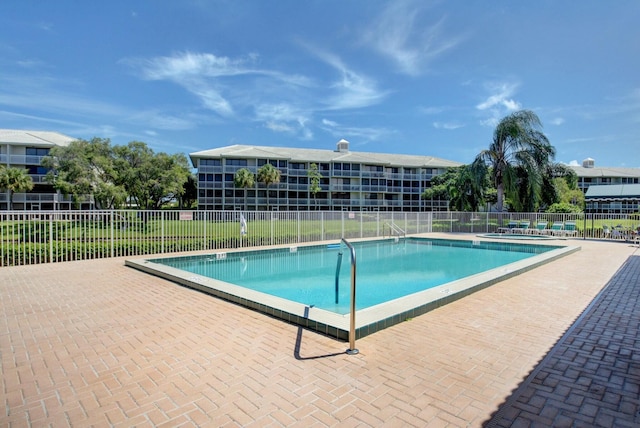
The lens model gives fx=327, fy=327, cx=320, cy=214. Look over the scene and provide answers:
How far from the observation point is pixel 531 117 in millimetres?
25469

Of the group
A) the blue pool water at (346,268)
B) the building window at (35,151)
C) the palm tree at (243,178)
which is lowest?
the blue pool water at (346,268)

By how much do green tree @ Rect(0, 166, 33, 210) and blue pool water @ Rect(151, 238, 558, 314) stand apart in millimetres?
36458

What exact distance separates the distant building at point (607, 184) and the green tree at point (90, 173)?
62418 mm

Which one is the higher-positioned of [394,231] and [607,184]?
[607,184]

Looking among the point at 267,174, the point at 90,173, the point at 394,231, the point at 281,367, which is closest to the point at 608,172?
the point at 394,231

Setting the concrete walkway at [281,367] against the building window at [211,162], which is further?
the building window at [211,162]

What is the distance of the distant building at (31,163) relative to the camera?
3781 centimetres

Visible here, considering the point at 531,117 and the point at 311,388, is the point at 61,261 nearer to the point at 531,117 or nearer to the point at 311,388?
the point at 311,388

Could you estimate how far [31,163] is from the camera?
38.9 m

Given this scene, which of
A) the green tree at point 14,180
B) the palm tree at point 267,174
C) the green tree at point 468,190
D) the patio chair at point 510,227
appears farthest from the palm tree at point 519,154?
the green tree at point 14,180

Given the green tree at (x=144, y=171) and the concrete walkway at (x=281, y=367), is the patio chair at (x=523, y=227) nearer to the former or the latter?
the concrete walkway at (x=281, y=367)

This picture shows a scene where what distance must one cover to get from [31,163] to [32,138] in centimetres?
303

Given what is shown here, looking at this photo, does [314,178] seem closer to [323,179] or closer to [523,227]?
[323,179]

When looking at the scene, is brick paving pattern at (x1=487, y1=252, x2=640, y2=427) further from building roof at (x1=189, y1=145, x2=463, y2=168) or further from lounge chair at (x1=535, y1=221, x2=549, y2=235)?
building roof at (x1=189, y1=145, x2=463, y2=168)
